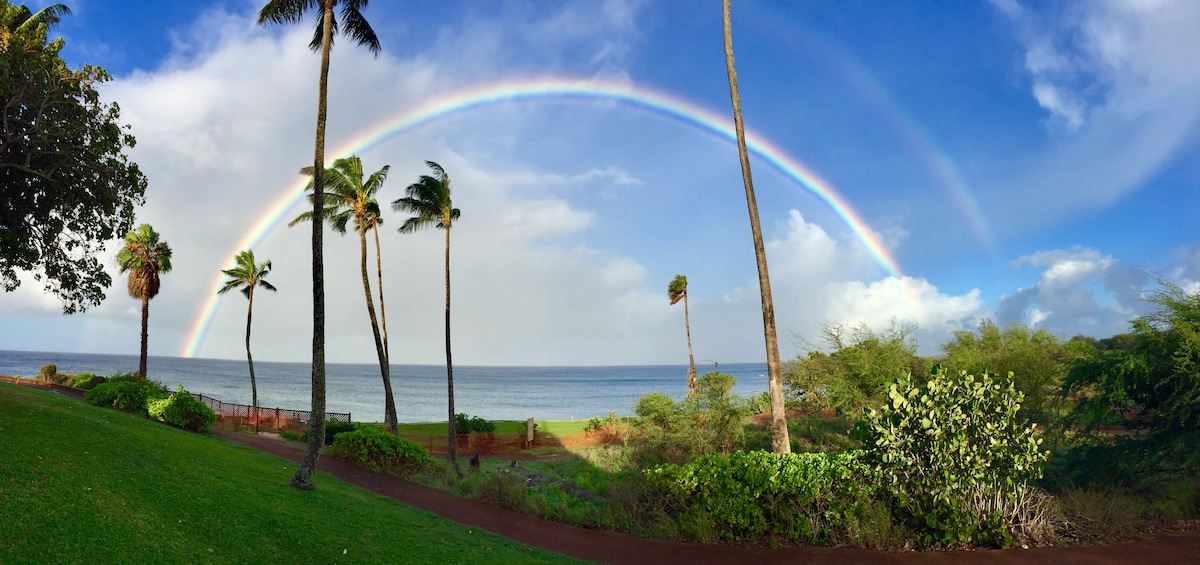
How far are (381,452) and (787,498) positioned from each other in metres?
13.9

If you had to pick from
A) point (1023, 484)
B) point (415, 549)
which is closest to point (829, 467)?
point (1023, 484)

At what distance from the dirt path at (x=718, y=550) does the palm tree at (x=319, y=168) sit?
118 inches

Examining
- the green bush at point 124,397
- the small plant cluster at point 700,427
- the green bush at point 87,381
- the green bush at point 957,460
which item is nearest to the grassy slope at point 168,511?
the green bush at point 957,460

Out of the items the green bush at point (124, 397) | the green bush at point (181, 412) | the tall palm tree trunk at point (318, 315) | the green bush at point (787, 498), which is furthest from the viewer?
the green bush at point (124, 397)

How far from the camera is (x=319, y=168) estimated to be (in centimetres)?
1554

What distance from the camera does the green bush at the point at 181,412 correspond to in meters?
21.0

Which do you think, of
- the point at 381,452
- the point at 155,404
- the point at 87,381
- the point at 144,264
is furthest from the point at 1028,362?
the point at 144,264

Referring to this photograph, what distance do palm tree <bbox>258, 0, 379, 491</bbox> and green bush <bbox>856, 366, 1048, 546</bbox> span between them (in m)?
12.3

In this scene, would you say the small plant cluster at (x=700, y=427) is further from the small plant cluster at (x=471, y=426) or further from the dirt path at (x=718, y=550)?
the small plant cluster at (x=471, y=426)

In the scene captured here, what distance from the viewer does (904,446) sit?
11070mm

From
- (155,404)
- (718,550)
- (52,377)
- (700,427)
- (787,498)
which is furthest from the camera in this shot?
(52,377)

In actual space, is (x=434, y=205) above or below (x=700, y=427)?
above

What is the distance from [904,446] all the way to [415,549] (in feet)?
29.4

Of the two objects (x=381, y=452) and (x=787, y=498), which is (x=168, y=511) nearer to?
(x=787, y=498)
